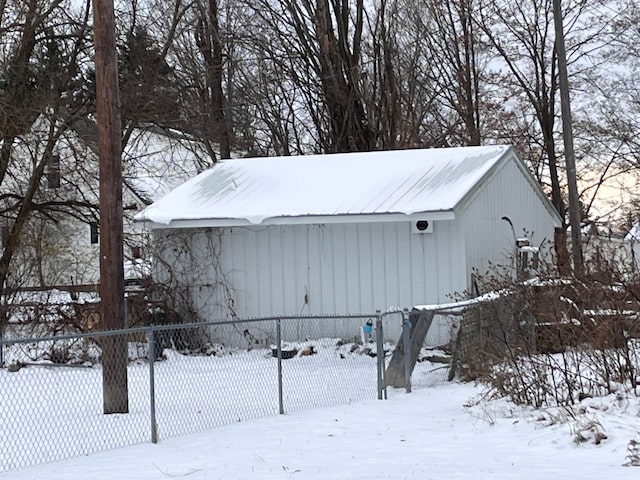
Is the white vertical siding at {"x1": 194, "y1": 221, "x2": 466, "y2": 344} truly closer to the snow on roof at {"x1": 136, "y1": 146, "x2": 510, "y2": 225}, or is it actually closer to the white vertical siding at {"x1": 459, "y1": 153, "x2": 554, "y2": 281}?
the snow on roof at {"x1": 136, "y1": 146, "x2": 510, "y2": 225}

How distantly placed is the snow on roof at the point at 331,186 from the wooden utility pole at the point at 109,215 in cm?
624

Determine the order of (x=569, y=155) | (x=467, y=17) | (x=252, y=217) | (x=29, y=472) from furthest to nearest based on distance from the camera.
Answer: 1. (x=467, y=17)
2. (x=569, y=155)
3. (x=252, y=217)
4. (x=29, y=472)

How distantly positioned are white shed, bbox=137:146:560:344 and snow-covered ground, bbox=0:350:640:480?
6.37 meters

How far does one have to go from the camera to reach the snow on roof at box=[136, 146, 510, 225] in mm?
16922

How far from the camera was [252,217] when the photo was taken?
17.3 m

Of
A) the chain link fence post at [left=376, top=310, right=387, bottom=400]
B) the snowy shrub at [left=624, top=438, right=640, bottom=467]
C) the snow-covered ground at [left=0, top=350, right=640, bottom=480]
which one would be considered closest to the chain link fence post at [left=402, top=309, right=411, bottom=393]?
the chain link fence post at [left=376, top=310, right=387, bottom=400]

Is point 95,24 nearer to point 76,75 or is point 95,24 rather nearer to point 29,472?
point 29,472

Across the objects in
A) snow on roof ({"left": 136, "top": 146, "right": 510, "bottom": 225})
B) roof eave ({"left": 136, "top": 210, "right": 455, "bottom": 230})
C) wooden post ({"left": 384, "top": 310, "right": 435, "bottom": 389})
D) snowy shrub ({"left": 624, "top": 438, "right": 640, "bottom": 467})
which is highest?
snow on roof ({"left": 136, "top": 146, "right": 510, "bottom": 225})

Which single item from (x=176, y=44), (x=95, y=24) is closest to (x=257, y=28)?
(x=176, y=44)

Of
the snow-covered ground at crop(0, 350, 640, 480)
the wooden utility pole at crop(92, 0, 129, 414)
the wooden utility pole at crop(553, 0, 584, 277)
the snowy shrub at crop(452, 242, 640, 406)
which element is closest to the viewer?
the snow-covered ground at crop(0, 350, 640, 480)

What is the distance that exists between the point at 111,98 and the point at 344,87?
61.6 ft

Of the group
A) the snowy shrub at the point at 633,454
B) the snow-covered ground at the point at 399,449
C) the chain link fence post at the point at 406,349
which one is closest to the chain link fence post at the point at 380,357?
the chain link fence post at the point at 406,349

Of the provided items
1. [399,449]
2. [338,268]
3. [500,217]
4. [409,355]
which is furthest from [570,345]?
[500,217]

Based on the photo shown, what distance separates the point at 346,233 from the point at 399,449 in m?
→ 9.13
